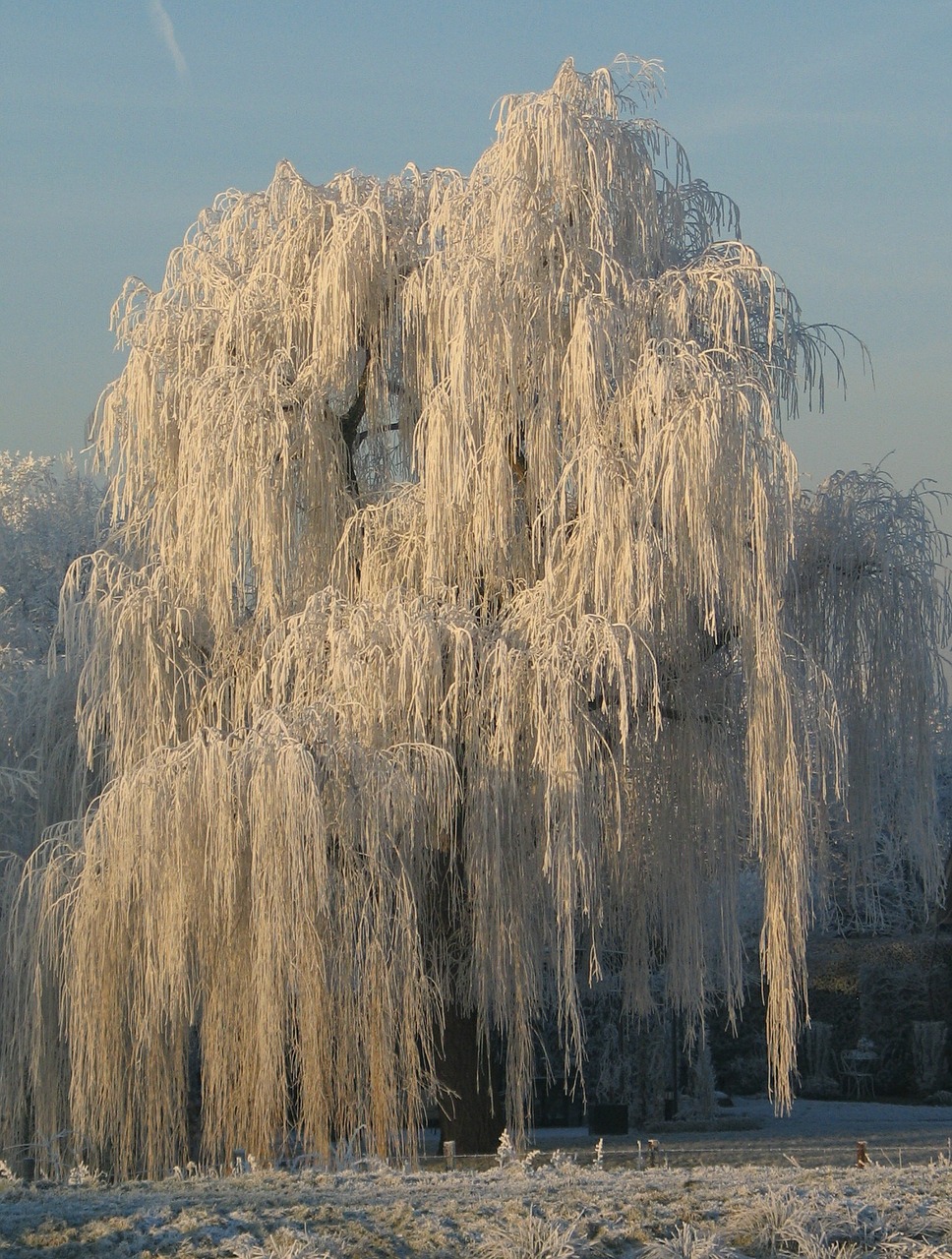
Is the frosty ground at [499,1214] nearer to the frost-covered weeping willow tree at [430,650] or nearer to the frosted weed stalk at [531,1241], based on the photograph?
the frosted weed stalk at [531,1241]

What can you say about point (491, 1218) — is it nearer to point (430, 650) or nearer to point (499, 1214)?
point (499, 1214)

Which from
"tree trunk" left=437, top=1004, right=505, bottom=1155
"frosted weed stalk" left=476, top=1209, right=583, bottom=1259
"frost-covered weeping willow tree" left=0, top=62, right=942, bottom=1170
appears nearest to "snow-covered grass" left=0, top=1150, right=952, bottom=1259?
"frosted weed stalk" left=476, top=1209, right=583, bottom=1259

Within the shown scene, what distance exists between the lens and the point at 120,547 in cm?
1261

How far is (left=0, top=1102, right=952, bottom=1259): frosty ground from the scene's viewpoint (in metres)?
5.44

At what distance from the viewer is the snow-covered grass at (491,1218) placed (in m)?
5.42

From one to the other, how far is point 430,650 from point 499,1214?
4272mm

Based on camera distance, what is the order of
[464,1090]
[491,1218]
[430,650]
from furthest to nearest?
[464,1090] → [430,650] → [491,1218]

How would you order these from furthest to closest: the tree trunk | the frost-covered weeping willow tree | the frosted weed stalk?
the tree trunk
the frost-covered weeping willow tree
the frosted weed stalk

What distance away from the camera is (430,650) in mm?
9664

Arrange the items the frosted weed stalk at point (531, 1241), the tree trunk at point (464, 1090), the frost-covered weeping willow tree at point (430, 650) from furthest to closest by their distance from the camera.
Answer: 1. the tree trunk at point (464, 1090)
2. the frost-covered weeping willow tree at point (430, 650)
3. the frosted weed stalk at point (531, 1241)

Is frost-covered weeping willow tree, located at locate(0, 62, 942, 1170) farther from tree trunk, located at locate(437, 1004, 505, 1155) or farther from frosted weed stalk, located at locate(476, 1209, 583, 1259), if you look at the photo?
frosted weed stalk, located at locate(476, 1209, 583, 1259)

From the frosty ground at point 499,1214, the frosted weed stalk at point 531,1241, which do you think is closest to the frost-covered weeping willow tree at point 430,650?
the frosty ground at point 499,1214

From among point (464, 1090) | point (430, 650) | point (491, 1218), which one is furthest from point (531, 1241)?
point (464, 1090)

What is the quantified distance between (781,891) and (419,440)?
12.7ft
